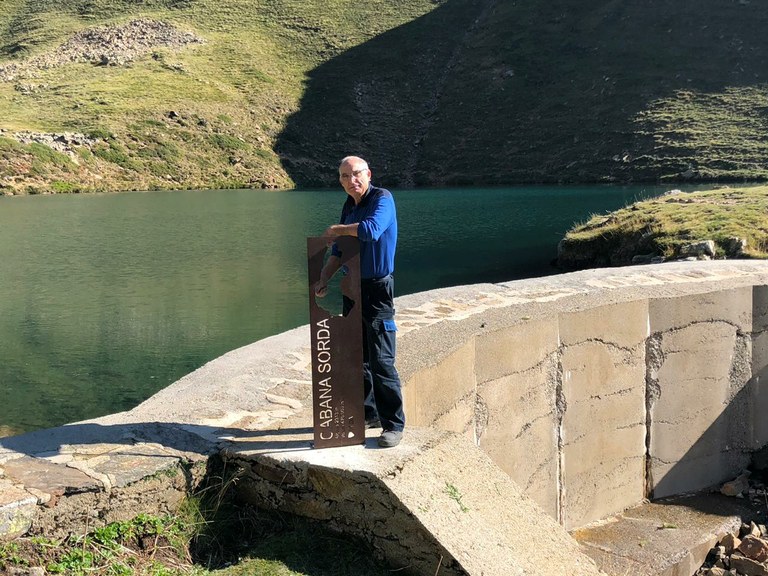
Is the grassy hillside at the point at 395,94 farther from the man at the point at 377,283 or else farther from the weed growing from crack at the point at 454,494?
the weed growing from crack at the point at 454,494

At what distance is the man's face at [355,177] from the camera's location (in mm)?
5117

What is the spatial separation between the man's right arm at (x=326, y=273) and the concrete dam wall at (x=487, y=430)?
35.6 inches

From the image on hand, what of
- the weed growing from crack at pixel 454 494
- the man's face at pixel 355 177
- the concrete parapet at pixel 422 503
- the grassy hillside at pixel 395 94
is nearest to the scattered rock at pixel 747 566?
→ the concrete parapet at pixel 422 503

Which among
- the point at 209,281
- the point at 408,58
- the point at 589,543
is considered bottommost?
the point at 589,543

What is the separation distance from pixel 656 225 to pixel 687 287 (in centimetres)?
1187

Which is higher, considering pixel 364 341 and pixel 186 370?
pixel 364 341

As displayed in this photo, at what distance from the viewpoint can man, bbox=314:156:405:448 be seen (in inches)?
200

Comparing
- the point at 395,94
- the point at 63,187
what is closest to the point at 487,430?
the point at 63,187

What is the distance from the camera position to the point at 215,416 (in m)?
5.71

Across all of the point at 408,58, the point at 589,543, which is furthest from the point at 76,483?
the point at 408,58

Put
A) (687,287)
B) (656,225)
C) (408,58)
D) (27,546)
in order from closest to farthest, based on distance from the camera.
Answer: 1. (27,546)
2. (687,287)
3. (656,225)
4. (408,58)

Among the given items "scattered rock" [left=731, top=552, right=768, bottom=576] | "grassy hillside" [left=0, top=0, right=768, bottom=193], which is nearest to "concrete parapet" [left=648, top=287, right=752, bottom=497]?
"scattered rock" [left=731, top=552, right=768, bottom=576]

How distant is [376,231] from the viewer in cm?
494

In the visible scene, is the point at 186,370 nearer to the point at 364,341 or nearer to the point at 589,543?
the point at 589,543
